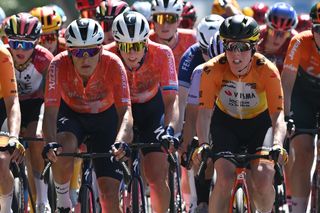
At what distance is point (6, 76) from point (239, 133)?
2.10 m

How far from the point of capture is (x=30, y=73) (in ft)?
38.0

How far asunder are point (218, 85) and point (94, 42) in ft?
3.83

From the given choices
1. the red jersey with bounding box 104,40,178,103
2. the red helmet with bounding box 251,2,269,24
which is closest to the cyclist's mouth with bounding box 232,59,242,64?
the red jersey with bounding box 104,40,178,103

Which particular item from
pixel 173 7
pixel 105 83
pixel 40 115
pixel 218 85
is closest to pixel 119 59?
pixel 105 83

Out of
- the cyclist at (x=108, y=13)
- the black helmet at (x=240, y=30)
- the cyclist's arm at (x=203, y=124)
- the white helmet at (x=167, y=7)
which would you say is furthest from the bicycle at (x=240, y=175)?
the white helmet at (x=167, y=7)

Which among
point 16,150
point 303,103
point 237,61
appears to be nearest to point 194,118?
point 303,103

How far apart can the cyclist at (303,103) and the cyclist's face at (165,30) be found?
2.50 metres

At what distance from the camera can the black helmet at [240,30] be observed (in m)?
9.62

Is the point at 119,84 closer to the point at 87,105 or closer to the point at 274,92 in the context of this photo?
the point at 87,105

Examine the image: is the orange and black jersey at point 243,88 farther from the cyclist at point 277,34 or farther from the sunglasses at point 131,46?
the cyclist at point 277,34

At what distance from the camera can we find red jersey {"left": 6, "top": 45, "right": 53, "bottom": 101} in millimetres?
11594

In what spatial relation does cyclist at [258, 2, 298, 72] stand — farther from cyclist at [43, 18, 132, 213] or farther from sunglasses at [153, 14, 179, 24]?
cyclist at [43, 18, 132, 213]

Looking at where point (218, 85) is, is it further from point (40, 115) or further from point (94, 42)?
point (40, 115)

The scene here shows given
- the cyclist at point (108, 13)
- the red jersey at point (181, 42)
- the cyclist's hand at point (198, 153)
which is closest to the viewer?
the cyclist's hand at point (198, 153)
